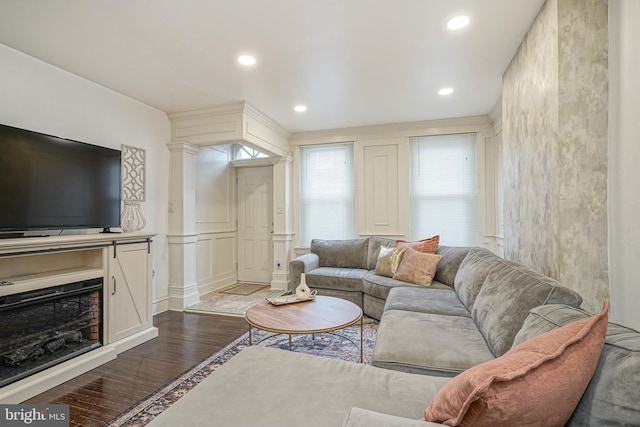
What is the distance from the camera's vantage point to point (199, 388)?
115cm

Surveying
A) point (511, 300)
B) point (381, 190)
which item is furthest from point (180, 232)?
point (511, 300)

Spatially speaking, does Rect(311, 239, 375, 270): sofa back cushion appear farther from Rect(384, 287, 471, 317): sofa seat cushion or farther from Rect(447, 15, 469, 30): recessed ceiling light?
Rect(447, 15, 469, 30): recessed ceiling light

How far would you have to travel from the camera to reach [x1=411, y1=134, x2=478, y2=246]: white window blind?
13.7 feet

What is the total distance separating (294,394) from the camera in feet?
3.58

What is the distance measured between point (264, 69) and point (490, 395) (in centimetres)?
281

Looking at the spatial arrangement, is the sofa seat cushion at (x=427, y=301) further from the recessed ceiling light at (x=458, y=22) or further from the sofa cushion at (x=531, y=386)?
the recessed ceiling light at (x=458, y=22)

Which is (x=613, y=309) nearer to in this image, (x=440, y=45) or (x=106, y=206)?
(x=440, y=45)

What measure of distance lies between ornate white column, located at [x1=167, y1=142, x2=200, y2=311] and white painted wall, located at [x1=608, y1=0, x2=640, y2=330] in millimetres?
3930

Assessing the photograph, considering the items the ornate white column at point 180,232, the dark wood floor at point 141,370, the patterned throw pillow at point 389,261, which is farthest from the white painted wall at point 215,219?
the patterned throw pillow at point 389,261

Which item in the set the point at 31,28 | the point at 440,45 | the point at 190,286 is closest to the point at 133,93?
the point at 31,28

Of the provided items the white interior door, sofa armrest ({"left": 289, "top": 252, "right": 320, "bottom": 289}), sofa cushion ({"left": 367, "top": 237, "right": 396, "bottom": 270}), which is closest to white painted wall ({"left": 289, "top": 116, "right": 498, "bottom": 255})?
sofa cushion ({"left": 367, "top": 237, "right": 396, "bottom": 270})

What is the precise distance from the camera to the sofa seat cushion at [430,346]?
58.7 inches

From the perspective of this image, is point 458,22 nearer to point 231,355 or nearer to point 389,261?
point 389,261

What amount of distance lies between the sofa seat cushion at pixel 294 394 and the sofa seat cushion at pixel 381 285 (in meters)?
1.93
